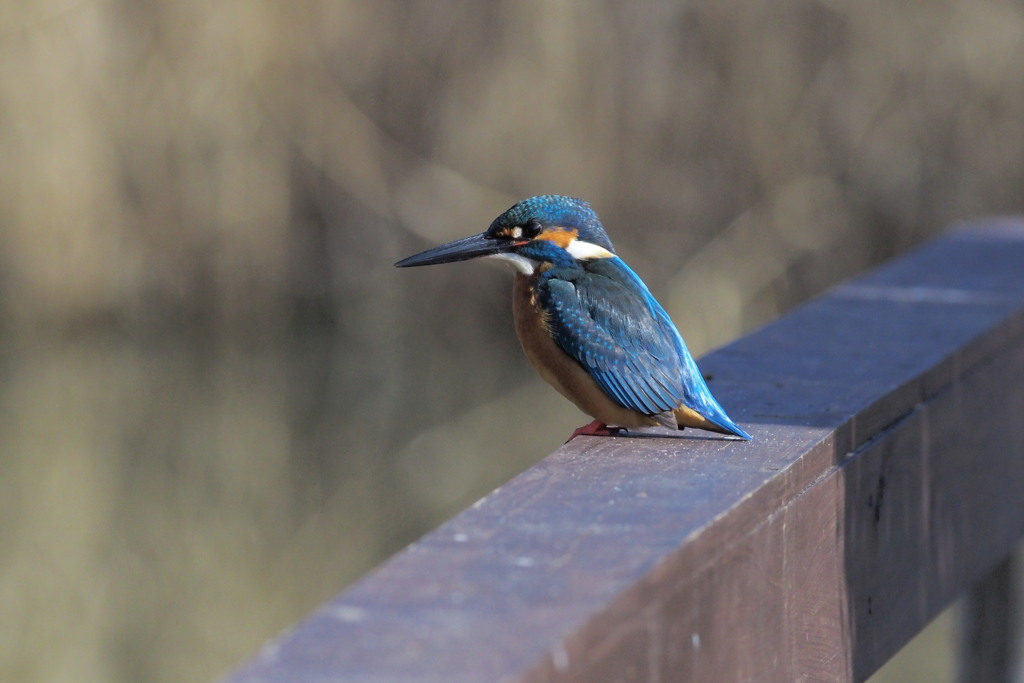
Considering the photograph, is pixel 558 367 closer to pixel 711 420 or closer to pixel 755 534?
pixel 711 420

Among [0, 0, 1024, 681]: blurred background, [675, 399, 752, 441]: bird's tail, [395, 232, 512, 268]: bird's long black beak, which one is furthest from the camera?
[0, 0, 1024, 681]: blurred background

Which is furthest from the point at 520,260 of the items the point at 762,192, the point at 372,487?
the point at 762,192

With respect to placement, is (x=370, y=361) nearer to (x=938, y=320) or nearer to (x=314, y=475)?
(x=314, y=475)

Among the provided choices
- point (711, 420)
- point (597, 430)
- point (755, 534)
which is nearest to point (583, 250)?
point (597, 430)

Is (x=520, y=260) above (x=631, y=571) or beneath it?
above

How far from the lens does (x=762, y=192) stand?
532 centimetres

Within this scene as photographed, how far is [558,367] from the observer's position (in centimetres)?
177

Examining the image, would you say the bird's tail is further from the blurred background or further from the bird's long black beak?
the blurred background

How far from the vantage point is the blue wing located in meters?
1.67

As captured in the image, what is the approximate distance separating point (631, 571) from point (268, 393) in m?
4.68

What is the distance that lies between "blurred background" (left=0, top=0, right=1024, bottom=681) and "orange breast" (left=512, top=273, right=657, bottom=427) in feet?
10.1

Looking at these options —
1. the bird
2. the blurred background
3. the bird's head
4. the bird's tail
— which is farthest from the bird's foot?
the blurred background

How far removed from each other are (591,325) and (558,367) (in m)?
0.07

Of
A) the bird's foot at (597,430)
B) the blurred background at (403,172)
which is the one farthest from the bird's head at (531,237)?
the blurred background at (403,172)
